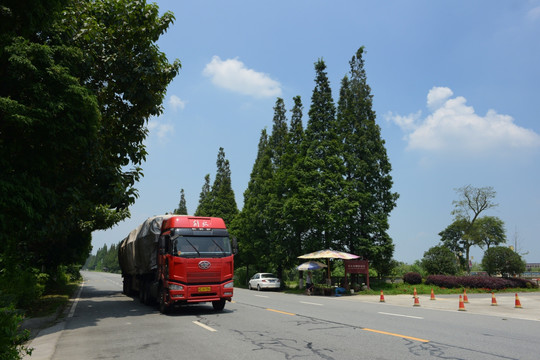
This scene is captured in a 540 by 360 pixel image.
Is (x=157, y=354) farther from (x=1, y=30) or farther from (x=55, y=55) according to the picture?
(x=55, y=55)

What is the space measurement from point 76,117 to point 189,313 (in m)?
7.86

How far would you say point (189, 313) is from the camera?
1369cm

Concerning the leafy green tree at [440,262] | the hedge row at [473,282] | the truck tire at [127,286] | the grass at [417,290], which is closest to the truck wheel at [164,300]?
the truck tire at [127,286]

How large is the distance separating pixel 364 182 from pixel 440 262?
30.5ft

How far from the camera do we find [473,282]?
93.1 feet

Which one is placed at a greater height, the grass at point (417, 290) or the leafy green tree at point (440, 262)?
the leafy green tree at point (440, 262)

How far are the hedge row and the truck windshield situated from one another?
21843 millimetres

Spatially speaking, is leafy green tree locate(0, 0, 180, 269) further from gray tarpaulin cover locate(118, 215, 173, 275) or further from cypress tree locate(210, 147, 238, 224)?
cypress tree locate(210, 147, 238, 224)

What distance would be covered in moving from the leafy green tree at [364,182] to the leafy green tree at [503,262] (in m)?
9.19

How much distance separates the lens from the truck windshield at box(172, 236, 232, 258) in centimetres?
1305

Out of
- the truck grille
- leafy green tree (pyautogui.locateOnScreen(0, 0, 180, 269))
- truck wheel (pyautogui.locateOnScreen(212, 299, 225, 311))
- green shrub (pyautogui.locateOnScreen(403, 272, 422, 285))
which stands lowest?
truck wheel (pyautogui.locateOnScreen(212, 299, 225, 311))

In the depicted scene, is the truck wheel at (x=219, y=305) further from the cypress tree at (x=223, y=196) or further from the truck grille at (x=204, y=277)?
the cypress tree at (x=223, y=196)

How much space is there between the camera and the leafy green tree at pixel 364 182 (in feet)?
99.6

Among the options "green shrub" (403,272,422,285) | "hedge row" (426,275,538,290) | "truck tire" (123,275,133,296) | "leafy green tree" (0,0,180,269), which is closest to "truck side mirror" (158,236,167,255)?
"leafy green tree" (0,0,180,269)
